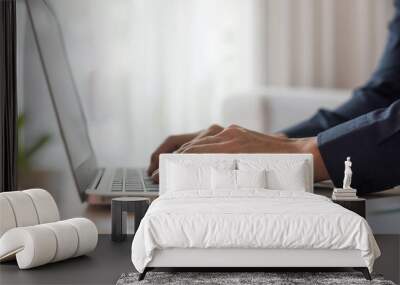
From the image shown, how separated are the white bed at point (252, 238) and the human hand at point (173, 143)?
1675mm

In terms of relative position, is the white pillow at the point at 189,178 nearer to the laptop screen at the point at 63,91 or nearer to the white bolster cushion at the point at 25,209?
the laptop screen at the point at 63,91

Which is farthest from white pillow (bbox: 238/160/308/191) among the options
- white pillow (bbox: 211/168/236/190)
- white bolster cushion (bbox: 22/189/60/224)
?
white bolster cushion (bbox: 22/189/60/224)

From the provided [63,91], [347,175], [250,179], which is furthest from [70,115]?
[347,175]

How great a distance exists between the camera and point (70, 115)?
6.17m

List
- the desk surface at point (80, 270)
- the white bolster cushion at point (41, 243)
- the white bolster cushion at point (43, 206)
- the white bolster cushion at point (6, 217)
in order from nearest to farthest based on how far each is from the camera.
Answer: the desk surface at point (80, 270)
the white bolster cushion at point (41, 243)
the white bolster cushion at point (6, 217)
the white bolster cushion at point (43, 206)

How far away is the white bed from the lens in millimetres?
4289

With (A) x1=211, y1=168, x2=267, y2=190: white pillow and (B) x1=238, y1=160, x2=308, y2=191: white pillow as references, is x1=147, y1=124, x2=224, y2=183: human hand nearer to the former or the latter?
(B) x1=238, y1=160, x2=308, y2=191: white pillow

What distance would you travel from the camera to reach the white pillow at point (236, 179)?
18.0 feet

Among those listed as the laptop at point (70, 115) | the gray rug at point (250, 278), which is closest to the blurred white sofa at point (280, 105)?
the laptop at point (70, 115)

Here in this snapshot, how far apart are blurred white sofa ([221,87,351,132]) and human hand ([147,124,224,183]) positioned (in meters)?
0.13

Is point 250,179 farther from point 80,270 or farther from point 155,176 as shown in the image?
point 80,270

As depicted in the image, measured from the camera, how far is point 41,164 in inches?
250

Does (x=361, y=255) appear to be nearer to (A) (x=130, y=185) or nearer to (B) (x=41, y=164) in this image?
(A) (x=130, y=185)

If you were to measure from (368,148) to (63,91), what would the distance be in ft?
8.26
